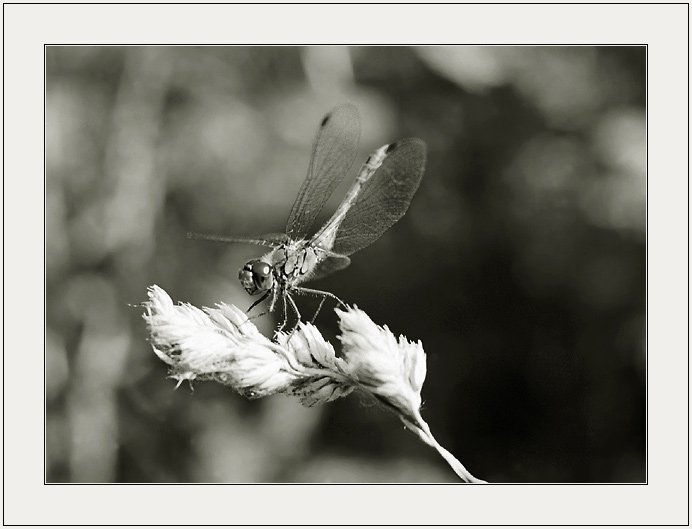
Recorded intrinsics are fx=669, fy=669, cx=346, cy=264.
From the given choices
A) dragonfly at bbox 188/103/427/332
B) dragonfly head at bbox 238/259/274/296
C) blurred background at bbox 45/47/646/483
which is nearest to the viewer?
dragonfly head at bbox 238/259/274/296

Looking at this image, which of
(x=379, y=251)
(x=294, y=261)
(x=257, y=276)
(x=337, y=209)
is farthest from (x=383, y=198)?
(x=379, y=251)

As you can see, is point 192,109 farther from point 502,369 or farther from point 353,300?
point 502,369

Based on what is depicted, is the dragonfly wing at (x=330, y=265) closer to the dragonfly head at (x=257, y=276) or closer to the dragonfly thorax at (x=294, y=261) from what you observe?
the dragonfly thorax at (x=294, y=261)

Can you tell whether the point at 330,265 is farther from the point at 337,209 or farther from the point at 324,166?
the point at 324,166

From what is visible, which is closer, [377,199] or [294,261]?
[294,261]

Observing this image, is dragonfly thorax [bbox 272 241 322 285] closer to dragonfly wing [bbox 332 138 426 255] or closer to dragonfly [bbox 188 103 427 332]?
dragonfly [bbox 188 103 427 332]

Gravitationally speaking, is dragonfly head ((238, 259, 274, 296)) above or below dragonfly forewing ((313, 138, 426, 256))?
below

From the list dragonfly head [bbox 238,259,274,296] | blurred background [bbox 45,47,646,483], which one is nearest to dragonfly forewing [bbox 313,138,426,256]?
dragonfly head [bbox 238,259,274,296]
